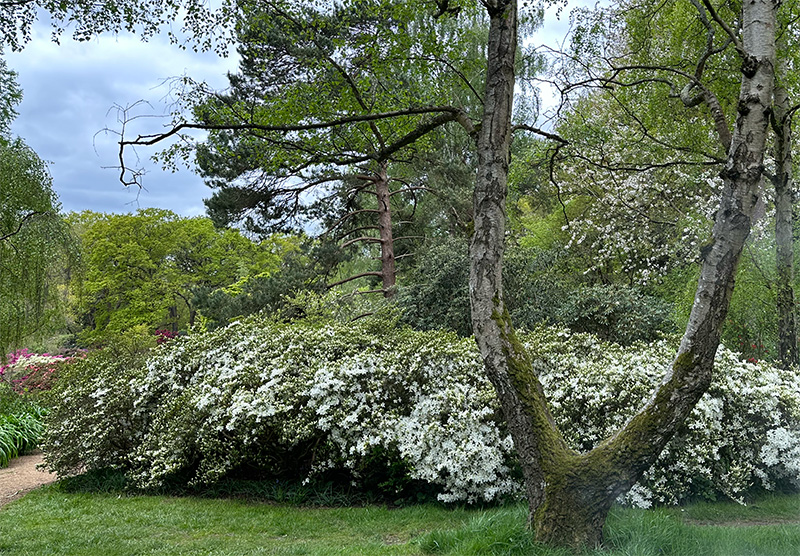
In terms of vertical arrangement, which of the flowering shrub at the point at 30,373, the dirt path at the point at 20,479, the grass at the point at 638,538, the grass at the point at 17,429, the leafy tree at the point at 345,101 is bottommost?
the dirt path at the point at 20,479

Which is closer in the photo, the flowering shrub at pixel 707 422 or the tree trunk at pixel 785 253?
the flowering shrub at pixel 707 422

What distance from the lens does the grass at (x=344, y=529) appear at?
3.41 m

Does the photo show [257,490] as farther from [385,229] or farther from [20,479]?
[385,229]

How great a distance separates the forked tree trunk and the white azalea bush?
4.44 ft

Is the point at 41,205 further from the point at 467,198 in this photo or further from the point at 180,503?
the point at 467,198

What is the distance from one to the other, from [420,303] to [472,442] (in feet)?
17.0

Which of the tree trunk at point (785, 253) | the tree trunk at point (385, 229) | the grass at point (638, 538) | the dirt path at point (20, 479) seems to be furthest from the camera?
the tree trunk at point (385, 229)

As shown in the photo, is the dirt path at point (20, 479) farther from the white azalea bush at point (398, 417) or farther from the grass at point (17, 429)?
the white azalea bush at point (398, 417)

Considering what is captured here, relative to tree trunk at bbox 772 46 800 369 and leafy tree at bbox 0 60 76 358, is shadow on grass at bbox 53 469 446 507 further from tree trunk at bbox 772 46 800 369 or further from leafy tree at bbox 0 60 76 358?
tree trunk at bbox 772 46 800 369

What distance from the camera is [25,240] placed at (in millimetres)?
8930

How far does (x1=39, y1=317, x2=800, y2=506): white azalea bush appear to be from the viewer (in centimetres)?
484

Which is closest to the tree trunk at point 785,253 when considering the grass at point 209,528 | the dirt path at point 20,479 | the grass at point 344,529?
the grass at point 344,529

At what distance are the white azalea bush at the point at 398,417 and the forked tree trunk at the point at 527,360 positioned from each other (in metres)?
1.35

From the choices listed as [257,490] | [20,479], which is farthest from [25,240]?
[257,490]
